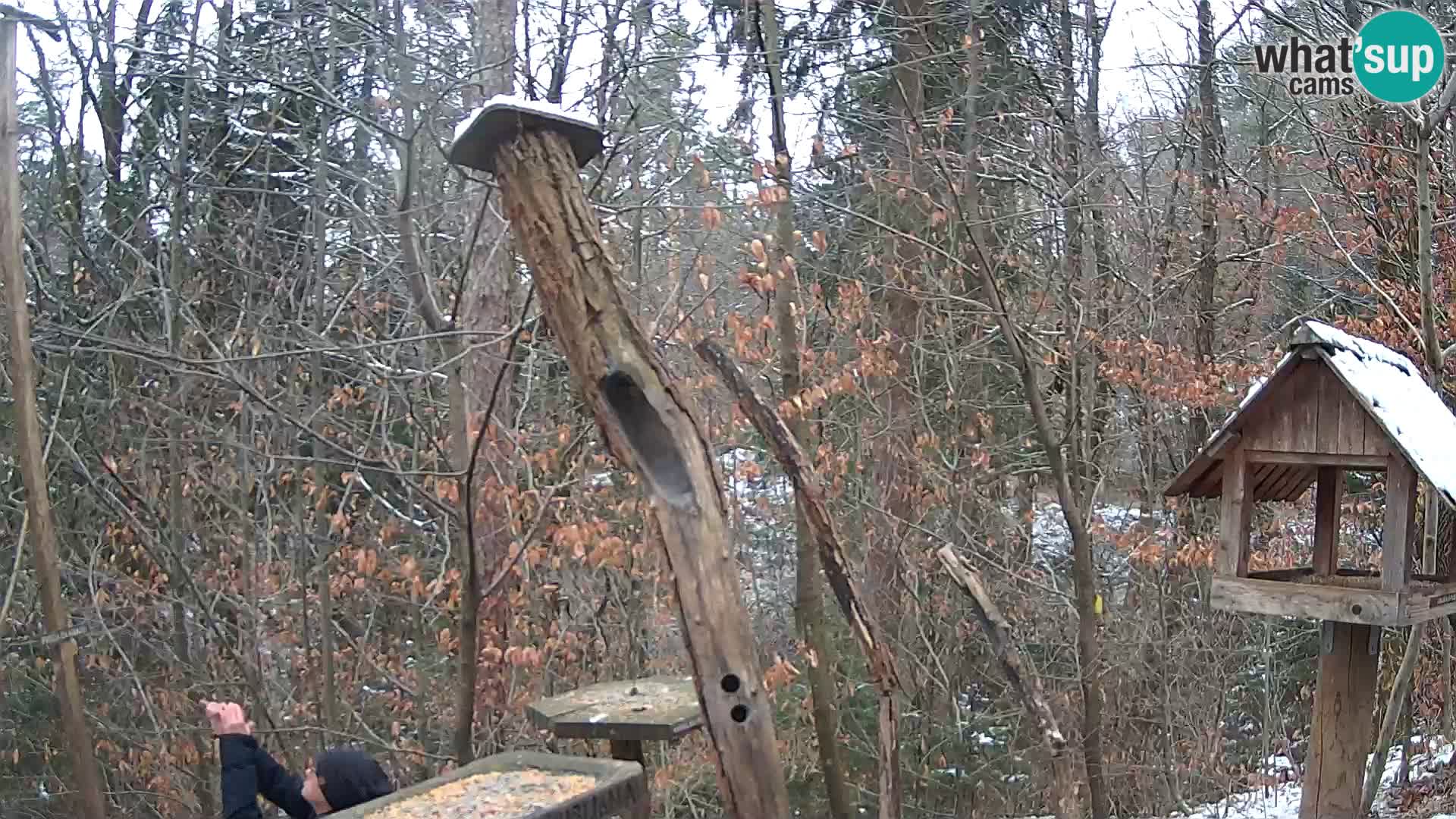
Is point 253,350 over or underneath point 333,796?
over

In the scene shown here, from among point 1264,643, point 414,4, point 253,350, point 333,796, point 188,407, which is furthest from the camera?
point 1264,643

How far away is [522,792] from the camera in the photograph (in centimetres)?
312

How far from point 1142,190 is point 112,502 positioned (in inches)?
287

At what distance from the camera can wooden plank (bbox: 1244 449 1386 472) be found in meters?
3.52

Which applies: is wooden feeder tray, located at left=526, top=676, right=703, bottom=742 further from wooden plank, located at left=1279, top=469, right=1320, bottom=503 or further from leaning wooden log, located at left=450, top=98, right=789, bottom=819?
wooden plank, located at left=1279, top=469, right=1320, bottom=503

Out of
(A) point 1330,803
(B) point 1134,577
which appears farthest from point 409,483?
(B) point 1134,577

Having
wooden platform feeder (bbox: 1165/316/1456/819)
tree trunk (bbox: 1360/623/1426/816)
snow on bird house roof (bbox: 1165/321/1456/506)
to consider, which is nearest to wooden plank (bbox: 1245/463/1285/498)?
wooden platform feeder (bbox: 1165/316/1456/819)

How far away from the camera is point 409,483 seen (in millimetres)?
4898

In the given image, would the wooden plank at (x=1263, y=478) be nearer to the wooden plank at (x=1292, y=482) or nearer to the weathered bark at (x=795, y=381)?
the wooden plank at (x=1292, y=482)

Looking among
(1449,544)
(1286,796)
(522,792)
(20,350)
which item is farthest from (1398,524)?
(20,350)

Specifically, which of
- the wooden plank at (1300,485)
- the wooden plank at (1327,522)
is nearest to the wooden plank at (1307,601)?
the wooden plank at (1327,522)

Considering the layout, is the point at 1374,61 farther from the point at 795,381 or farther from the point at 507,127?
the point at 507,127

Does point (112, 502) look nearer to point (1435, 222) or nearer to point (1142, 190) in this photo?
point (1142, 190)

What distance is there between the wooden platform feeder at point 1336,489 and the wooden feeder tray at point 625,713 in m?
1.80
